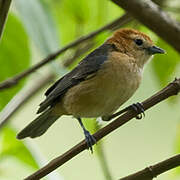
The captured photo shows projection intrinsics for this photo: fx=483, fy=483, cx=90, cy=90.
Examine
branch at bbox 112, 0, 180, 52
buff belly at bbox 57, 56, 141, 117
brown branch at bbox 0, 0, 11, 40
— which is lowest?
branch at bbox 112, 0, 180, 52

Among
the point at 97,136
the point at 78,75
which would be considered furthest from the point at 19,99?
the point at 97,136

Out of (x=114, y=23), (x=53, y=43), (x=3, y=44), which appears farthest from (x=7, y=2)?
(x=114, y=23)

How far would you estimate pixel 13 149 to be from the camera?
271cm

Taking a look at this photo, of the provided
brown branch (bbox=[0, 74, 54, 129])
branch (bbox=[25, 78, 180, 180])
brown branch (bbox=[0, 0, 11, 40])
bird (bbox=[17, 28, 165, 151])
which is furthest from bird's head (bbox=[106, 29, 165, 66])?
brown branch (bbox=[0, 0, 11, 40])

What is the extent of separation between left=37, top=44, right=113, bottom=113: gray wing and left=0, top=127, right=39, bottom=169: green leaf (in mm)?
768

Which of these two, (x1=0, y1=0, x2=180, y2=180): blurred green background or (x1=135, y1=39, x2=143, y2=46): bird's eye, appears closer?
(x1=0, y1=0, x2=180, y2=180): blurred green background

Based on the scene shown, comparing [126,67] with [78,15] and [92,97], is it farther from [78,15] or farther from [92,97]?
[78,15]

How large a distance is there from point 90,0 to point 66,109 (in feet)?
3.15

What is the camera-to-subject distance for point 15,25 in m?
2.67

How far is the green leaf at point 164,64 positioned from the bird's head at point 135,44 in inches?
28.8

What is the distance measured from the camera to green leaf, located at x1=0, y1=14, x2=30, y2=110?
267 cm

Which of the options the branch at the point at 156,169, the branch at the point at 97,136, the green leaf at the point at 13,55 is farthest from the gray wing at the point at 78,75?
the branch at the point at 156,169

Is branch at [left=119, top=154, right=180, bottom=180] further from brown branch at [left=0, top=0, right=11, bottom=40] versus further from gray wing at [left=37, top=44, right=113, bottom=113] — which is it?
gray wing at [left=37, top=44, right=113, bottom=113]

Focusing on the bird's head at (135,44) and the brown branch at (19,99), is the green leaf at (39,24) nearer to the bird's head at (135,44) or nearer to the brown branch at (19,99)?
the brown branch at (19,99)
